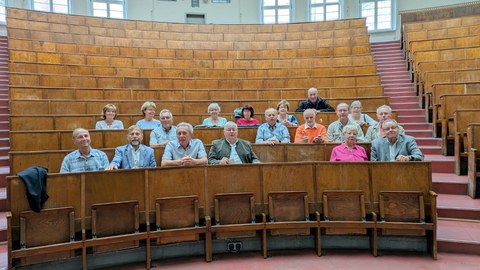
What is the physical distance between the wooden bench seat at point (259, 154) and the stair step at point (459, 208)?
0.37 metres

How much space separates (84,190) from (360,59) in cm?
285

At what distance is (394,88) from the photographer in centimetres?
299

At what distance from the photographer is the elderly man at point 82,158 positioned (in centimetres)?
136

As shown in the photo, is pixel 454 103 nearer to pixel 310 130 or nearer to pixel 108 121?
pixel 310 130

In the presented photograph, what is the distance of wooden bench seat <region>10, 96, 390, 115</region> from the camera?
7.31 feet

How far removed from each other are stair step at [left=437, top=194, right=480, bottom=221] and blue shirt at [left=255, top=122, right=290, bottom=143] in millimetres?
752

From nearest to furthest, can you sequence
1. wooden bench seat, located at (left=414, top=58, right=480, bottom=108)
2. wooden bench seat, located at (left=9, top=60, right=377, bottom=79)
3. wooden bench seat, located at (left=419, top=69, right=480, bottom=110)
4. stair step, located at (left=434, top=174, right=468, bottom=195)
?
stair step, located at (left=434, top=174, right=468, bottom=195)
wooden bench seat, located at (left=419, top=69, right=480, bottom=110)
wooden bench seat, located at (left=414, top=58, right=480, bottom=108)
wooden bench seat, located at (left=9, top=60, right=377, bottom=79)

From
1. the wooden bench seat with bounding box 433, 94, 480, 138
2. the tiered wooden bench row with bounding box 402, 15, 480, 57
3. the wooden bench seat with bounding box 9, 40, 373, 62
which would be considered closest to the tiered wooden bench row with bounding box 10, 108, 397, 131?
the wooden bench seat with bounding box 433, 94, 480, 138

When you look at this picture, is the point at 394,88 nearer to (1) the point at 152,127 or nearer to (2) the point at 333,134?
(2) the point at 333,134

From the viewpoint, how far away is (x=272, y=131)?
187 cm

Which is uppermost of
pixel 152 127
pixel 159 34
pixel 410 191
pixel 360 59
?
pixel 159 34

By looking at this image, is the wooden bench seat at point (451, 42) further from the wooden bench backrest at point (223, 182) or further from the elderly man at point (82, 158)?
the elderly man at point (82, 158)

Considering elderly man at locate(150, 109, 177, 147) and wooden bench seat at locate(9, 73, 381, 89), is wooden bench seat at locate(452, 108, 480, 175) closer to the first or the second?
wooden bench seat at locate(9, 73, 381, 89)

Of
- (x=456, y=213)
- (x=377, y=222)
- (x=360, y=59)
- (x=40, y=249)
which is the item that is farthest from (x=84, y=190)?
(x=360, y=59)
